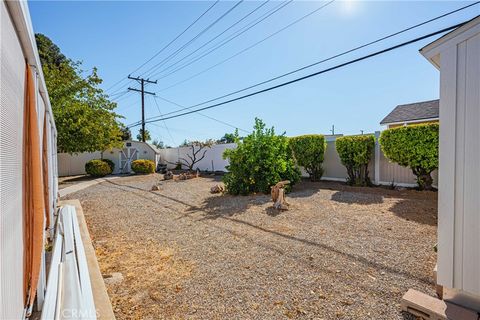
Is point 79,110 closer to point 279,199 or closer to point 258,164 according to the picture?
point 258,164

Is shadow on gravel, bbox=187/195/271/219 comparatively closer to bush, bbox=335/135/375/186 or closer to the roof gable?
bush, bbox=335/135/375/186

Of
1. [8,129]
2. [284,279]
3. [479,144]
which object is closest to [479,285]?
[479,144]

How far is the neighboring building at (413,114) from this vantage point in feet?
37.1

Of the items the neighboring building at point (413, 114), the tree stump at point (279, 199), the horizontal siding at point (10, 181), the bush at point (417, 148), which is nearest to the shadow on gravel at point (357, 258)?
the tree stump at point (279, 199)

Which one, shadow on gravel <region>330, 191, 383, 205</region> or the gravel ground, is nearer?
the gravel ground

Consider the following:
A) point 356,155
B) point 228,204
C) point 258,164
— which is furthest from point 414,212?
point 228,204

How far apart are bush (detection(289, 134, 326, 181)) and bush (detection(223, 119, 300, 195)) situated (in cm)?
149

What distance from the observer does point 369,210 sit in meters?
5.25

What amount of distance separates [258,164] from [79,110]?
9.55 meters

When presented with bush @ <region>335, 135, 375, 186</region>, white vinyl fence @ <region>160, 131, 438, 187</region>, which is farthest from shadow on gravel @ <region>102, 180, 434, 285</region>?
white vinyl fence @ <region>160, 131, 438, 187</region>

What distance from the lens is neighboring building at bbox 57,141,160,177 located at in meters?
16.2

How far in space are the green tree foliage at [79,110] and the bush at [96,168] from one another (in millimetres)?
2307

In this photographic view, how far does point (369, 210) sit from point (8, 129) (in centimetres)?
590

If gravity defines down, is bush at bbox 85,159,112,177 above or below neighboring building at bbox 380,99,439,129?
below
